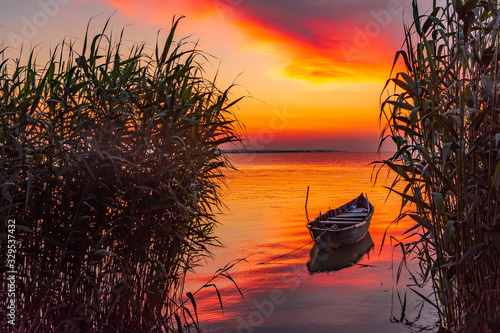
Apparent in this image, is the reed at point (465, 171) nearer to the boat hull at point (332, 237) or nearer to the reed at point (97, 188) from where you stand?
the reed at point (97, 188)

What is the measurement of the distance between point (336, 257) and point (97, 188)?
39.5 feet

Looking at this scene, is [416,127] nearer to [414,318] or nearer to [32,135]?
[32,135]

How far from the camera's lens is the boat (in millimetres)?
14906

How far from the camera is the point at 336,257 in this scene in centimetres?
1533

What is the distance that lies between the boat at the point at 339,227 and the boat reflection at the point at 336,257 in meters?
0.35

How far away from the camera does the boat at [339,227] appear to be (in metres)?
14.9

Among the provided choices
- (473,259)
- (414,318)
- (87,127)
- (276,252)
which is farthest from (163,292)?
(276,252)

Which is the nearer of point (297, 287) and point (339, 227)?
point (297, 287)

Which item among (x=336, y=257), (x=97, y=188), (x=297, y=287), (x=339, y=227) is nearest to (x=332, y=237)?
(x=336, y=257)

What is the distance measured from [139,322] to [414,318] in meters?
5.71

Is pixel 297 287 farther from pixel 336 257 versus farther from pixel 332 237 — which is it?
pixel 336 257

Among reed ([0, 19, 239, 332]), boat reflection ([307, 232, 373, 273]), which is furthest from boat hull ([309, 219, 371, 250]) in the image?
reed ([0, 19, 239, 332])


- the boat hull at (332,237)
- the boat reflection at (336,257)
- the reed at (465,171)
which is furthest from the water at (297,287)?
the reed at (465,171)

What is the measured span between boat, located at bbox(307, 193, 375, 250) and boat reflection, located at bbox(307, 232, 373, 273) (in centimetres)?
35
